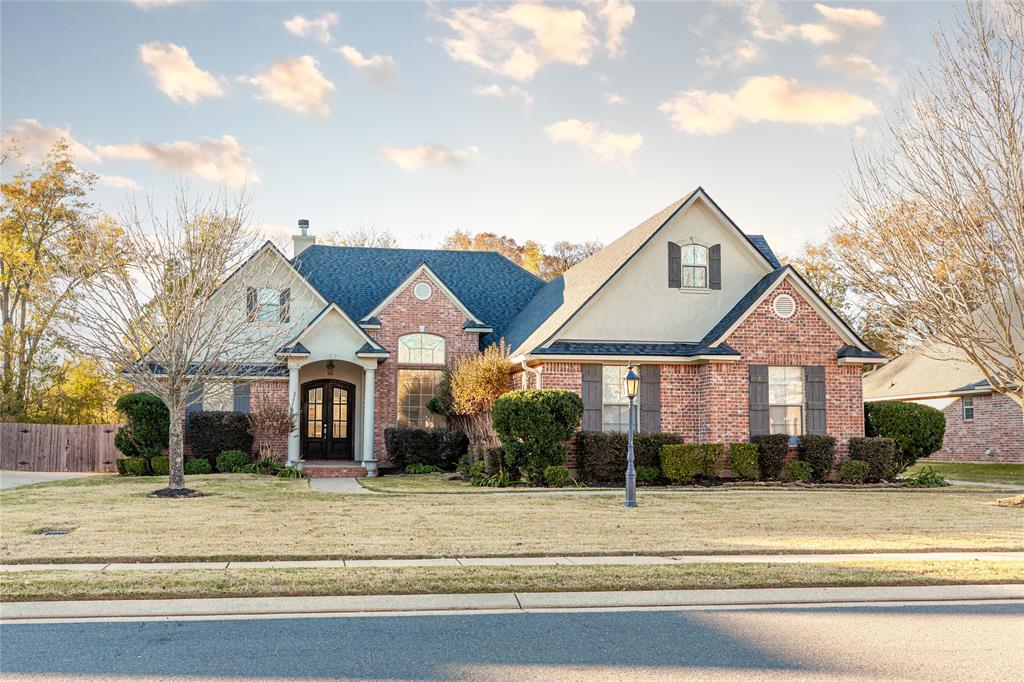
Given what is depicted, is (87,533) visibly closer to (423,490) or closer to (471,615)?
(471,615)

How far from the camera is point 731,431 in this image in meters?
21.9

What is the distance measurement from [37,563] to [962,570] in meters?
10.3

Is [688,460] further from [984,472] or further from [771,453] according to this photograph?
[984,472]

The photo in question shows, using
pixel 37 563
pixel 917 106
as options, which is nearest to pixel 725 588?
pixel 37 563

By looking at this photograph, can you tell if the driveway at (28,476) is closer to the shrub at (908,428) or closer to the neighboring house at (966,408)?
the shrub at (908,428)

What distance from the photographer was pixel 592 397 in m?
22.1

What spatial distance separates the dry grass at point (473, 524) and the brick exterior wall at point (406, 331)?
681 cm

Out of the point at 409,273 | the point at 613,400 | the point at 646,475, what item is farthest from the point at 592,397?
the point at 409,273

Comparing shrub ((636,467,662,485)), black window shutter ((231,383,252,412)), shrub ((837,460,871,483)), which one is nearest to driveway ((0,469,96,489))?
black window shutter ((231,383,252,412))

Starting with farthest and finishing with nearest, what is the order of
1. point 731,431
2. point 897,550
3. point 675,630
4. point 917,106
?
point 731,431 → point 917,106 → point 897,550 → point 675,630

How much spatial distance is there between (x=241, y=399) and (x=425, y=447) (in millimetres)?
5611

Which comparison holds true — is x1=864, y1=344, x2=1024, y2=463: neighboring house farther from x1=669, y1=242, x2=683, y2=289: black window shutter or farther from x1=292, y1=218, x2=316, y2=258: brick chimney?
x1=292, y1=218, x2=316, y2=258: brick chimney

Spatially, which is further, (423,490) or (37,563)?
(423,490)

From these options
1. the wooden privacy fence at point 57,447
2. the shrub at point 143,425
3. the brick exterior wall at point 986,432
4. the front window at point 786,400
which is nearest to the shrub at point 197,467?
the shrub at point 143,425
